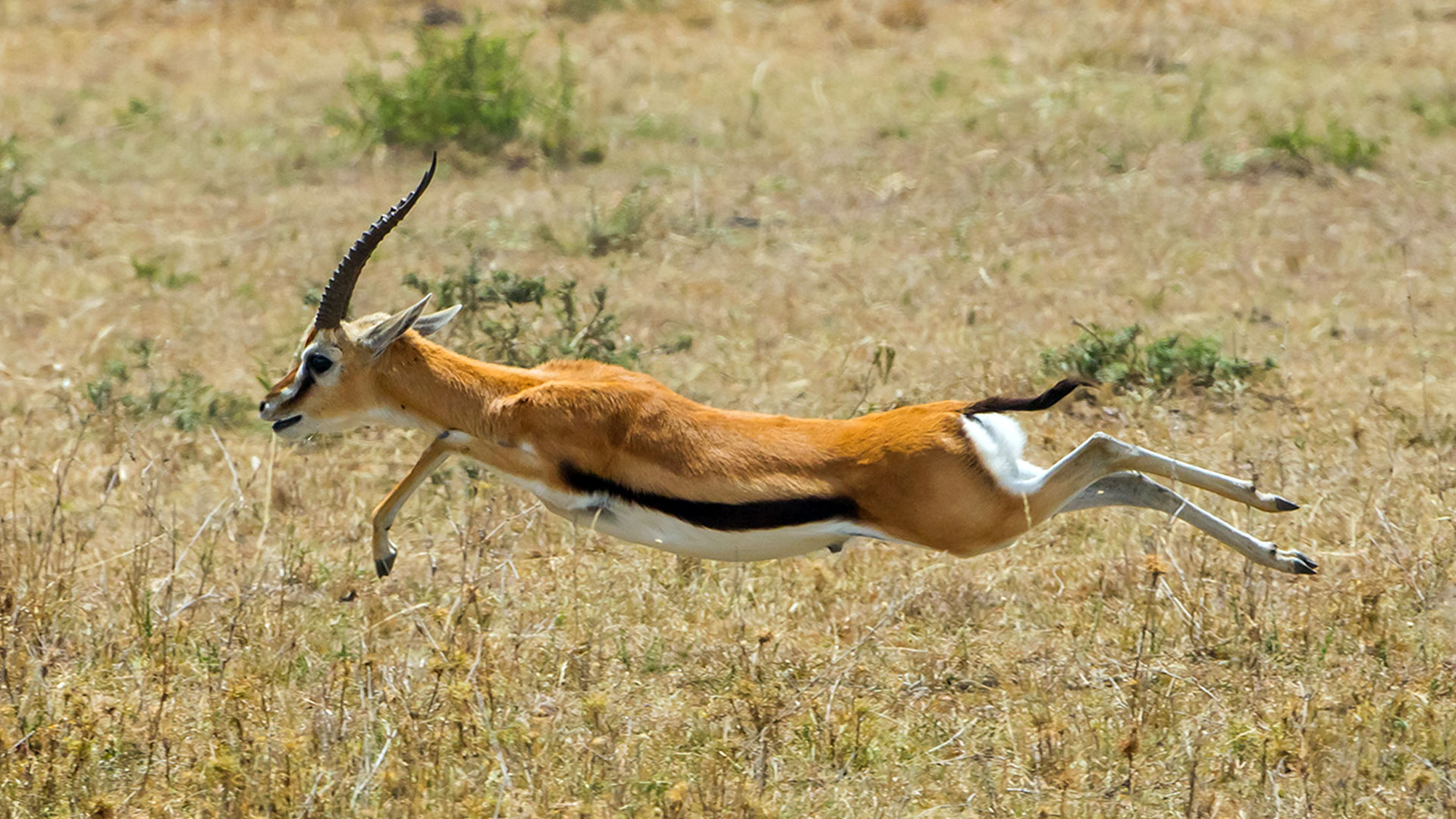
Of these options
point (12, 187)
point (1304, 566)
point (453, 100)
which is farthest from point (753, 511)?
point (12, 187)

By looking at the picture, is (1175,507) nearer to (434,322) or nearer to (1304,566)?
(1304,566)

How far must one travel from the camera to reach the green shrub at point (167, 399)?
790cm

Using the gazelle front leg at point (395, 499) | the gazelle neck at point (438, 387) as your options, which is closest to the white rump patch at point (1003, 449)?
the gazelle neck at point (438, 387)

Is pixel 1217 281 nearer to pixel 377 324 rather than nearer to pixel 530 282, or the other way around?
pixel 530 282

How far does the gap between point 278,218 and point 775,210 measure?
350 cm

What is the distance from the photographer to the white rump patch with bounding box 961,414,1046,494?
487 cm

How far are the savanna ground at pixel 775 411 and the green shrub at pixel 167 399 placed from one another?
32mm

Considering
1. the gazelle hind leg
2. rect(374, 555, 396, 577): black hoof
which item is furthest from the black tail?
rect(374, 555, 396, 577): black hoof

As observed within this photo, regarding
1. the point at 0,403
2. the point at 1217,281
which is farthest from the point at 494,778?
the point at 1217,281

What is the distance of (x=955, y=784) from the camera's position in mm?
4500

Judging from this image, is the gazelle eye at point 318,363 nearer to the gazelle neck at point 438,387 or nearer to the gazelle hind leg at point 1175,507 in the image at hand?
the gazelle neck at point 438,387

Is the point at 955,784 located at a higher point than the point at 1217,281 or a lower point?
higher

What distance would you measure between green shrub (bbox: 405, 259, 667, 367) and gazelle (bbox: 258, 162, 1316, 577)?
2.63m

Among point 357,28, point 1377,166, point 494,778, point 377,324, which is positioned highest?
point 377,324
